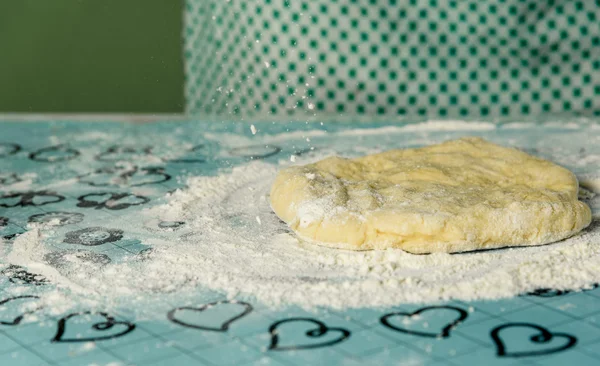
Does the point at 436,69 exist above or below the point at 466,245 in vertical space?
above

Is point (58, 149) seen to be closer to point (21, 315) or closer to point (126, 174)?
point (126, 174)

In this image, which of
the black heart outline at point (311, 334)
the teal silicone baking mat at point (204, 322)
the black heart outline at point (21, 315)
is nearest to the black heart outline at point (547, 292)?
A: the teal silicone baking mat at point (204, 322)

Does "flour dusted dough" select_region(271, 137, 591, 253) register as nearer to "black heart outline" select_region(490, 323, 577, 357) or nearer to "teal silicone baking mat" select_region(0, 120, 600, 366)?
"teal silicone baking mat" select_region(0, 120, 600, 366)

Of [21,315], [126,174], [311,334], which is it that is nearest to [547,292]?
[311,334]

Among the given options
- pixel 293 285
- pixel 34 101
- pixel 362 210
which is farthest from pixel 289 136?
pixel 34 101

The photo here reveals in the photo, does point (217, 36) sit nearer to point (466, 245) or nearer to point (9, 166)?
point (9, 166)

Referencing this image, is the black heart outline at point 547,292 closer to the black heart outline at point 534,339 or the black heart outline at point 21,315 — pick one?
the black heart outline at point 534,339

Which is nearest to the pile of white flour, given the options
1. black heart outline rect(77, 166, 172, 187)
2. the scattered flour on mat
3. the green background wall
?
the scattered flour on mat
